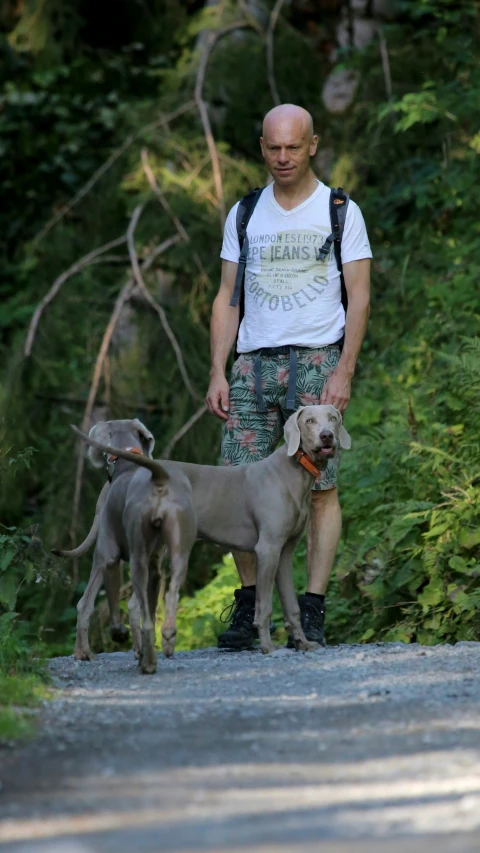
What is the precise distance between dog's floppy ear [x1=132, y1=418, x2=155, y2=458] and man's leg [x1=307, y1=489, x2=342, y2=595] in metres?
0.89

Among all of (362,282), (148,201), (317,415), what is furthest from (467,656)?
(148,201)

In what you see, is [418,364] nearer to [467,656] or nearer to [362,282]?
[362,282]

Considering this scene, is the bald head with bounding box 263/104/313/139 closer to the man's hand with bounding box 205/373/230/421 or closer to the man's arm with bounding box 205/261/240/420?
the man's arm with bounding box 205/261/240/420

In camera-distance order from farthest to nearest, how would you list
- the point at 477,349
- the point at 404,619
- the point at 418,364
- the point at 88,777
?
the point at 418,364
the point at 477,349
the point at 404,619
the point at 88,777

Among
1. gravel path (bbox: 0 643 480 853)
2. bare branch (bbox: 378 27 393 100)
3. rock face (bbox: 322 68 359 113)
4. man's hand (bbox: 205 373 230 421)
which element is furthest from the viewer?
rock face (bbox: 322 68 359 113)

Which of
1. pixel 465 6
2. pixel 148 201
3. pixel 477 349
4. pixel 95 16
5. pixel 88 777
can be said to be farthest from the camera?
pixel 95 16

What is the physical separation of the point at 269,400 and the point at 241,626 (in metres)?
1.19

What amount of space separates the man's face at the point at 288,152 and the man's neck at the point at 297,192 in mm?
47

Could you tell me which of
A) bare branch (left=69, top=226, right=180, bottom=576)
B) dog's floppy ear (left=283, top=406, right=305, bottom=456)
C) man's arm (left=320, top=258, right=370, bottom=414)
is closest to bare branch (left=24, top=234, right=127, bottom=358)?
bare branch (left=69, top=226, right=180, bottom=576)

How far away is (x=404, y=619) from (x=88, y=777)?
14.3 feet

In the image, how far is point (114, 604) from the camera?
677cm

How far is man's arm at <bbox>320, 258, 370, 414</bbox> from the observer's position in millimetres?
6969

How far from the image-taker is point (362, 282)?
7039 millimetres

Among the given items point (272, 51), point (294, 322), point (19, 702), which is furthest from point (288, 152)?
point (272, 51)
